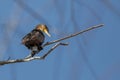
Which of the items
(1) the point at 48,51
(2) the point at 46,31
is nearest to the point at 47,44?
(1) the point at 48,51

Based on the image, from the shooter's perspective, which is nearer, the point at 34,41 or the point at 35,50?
the point at 35,50

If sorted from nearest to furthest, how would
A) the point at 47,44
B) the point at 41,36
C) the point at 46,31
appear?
the point at 47,44
the point at 41,36
the point at 46,31

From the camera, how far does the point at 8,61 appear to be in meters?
2.10

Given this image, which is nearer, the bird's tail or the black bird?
the bird's tail

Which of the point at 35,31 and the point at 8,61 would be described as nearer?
the point at 8,61

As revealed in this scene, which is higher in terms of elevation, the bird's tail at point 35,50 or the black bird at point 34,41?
the black bird at point 34,41

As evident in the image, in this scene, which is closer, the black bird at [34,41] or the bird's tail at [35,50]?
the bird's tail at [35,50]

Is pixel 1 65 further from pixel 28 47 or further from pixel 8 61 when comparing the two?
pixel 28 47

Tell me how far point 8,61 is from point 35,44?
49cm

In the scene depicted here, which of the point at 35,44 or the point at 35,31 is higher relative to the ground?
the point at 35,31

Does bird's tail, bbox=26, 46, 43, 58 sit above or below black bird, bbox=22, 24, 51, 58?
below

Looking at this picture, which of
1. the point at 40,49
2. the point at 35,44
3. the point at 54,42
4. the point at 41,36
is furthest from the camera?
the point at 41,36

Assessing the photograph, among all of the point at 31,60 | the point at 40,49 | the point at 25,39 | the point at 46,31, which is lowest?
the point at 31,60

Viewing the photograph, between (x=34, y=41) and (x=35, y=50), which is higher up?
(x=34, y=41)
